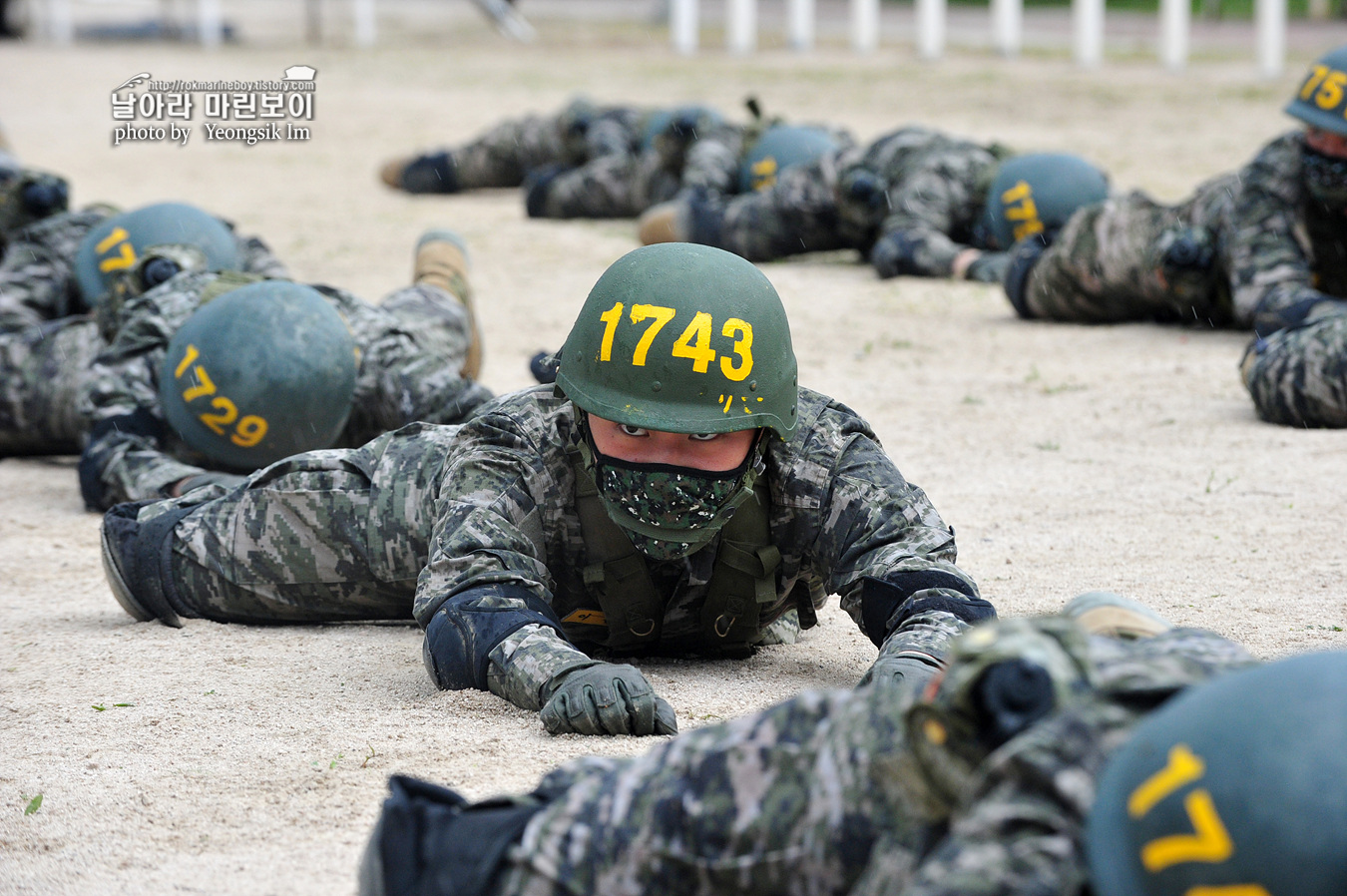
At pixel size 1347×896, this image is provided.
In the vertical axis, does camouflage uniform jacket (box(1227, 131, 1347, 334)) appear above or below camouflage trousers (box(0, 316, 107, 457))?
above

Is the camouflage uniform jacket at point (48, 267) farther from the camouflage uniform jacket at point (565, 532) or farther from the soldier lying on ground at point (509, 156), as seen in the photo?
the soldier lying on ground at point (509, 156)

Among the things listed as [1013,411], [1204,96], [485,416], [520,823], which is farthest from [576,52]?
[520,823]

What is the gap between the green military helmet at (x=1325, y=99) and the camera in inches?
283

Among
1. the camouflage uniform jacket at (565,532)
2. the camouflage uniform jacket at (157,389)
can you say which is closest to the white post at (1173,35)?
the camouflage uniform jacket at (157,389)

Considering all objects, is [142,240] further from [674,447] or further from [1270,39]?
[1270,39]

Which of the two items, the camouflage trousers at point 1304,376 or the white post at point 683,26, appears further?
the white post at point 683,26

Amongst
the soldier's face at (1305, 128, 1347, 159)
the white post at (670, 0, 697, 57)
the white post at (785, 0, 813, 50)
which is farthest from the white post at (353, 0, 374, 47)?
the soldier's face at (1305, 128, 1347, 159)

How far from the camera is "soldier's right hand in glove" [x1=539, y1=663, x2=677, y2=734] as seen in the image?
3389 millimetres

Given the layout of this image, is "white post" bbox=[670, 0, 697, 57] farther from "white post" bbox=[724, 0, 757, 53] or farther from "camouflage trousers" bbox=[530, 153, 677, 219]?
"camouflage trousers" bbox=[530, 153, 677, 219]

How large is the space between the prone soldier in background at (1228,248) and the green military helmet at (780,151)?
248cm

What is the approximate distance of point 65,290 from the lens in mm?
7793

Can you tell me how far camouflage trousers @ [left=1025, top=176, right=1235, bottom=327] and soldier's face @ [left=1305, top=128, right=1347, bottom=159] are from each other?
75 centimetres

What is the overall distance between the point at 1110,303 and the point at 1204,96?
982cm

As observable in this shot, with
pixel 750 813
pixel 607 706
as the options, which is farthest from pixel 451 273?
pixel 750 813
